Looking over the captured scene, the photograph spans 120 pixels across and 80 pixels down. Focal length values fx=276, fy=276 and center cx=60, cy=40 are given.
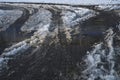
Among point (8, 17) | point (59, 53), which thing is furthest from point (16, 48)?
point (8, 17)

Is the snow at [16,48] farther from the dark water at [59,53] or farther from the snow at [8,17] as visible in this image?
the snow at [8,17]

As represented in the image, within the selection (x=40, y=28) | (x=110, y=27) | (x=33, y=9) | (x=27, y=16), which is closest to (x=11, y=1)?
(x=33, y=9)

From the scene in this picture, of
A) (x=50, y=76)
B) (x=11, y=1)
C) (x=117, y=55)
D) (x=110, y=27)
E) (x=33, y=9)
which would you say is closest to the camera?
(x=50, y=76)

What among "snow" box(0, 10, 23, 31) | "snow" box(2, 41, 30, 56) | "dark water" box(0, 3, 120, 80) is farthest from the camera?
"snow" box(0, 10, 23, 31)

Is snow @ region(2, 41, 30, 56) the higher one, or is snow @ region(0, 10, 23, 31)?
snow @ region(0, 10, 23, 31)

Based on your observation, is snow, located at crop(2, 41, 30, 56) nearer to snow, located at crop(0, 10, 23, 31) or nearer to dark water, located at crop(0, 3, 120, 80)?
dark water, located at crop(0, 3, 120, 80)

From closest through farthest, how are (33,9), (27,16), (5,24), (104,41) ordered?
1. (104,41)
2. (5,24)
3. (27,16)
4. (33,9)

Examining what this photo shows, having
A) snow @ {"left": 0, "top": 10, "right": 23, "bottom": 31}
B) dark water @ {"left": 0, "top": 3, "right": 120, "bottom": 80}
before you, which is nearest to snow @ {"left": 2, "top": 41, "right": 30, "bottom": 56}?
dark water @ {"left": 0, "top": 3, "right": 120, "bottom": 80}

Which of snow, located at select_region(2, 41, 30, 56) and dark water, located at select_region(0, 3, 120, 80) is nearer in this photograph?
dark water, located at select_region(0, 3, 120, 80)

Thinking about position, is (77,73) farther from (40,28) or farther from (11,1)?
(11,1)

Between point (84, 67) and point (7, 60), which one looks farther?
point (7, 60)
